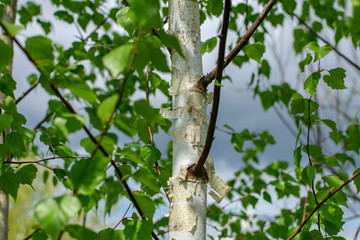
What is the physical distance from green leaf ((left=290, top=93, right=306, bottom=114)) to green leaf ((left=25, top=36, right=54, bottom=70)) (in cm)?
70

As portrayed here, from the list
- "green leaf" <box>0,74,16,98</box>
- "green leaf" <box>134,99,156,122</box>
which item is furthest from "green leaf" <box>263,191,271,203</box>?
"green leaf" <box>134,99,156,122</box>

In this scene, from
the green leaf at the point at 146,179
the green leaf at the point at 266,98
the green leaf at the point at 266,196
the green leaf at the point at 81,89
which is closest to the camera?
the green leaf at the point at 81,89

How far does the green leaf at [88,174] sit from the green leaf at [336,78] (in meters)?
0.72

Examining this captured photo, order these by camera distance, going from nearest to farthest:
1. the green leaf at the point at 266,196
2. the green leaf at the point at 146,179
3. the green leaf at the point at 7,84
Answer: the green leaf at the point at 146,179
the green leaf at the point at 7,84
the green leaf at the point at 266,196

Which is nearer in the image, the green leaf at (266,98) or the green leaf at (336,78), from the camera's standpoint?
the green leaf at (336,78)

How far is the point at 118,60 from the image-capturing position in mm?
532

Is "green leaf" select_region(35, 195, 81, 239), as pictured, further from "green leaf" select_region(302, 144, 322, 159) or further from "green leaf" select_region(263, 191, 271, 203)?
"green leaf" select_region(263, 191, 271, 203)

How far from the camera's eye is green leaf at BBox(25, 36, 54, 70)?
61cm

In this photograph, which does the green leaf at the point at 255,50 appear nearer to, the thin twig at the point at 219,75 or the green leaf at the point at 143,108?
the thin twig at the point at 219,75

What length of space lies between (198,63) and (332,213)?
1.89ft

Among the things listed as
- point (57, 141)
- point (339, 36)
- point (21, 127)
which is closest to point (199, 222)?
point (57, 141)

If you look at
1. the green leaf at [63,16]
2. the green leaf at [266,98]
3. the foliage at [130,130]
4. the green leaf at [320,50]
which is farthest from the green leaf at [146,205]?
the green leaf at [63,16]

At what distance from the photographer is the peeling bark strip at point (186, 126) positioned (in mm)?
1011

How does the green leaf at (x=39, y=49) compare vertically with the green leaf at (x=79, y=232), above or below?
above
